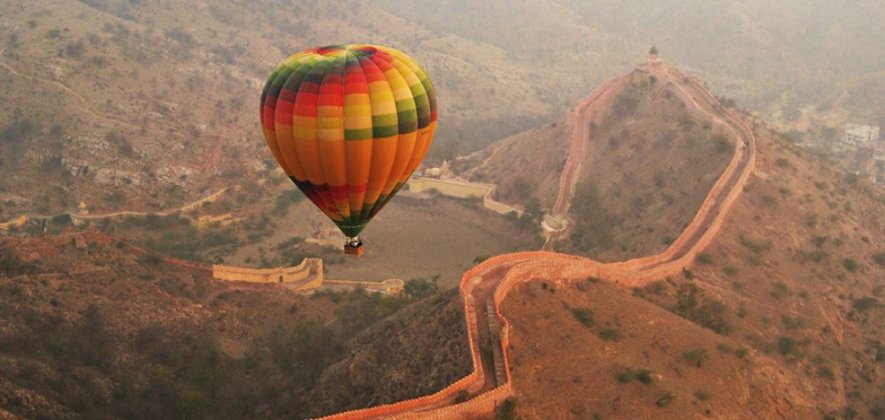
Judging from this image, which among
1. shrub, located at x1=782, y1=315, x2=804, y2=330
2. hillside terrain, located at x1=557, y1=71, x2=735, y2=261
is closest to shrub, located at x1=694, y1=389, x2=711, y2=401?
shrub, located at x1=782, y1=315, x2=804, y2=330

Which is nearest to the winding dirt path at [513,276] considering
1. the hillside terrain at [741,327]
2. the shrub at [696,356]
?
the hillside terrain at [741,327]

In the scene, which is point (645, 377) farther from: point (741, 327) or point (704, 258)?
point (704, 258)

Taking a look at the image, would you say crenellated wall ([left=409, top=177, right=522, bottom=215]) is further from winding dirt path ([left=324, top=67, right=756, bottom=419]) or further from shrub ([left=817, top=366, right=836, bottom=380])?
shrub ([left=817, top=366, right=836, bottom=380])

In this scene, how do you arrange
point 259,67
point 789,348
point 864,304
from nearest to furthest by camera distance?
point 789,348
point 864,304
point 259,67

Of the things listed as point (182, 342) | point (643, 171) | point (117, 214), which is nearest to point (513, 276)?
point (182, 342)

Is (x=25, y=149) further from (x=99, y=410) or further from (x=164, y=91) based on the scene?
(x=99, y=410)

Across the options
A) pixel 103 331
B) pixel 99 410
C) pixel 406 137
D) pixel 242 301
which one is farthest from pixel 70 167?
pixel 406 137
